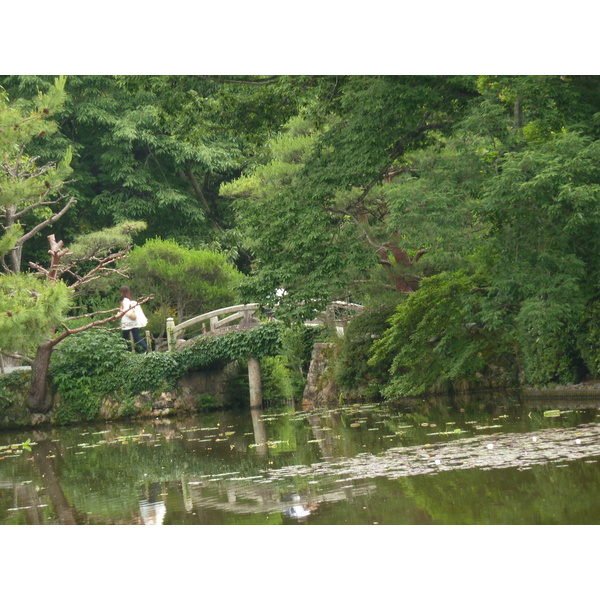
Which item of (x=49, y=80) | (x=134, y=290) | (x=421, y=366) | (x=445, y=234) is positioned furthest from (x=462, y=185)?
(x=134, y=290)

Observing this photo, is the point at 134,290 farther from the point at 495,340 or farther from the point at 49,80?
the point at 495,340

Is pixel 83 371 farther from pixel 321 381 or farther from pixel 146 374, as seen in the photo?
pixel 321 381

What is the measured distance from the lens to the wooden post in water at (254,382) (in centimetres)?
1700

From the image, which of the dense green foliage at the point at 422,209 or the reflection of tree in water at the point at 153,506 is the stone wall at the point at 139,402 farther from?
the reflection of tree in water at the point at 153,506

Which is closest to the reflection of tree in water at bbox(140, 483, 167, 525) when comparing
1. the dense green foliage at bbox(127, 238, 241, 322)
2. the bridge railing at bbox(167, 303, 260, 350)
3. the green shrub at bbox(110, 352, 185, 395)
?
the green shrub at bbox(110, 352, 185, 395)

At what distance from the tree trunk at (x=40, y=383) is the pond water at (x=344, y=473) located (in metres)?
4.64

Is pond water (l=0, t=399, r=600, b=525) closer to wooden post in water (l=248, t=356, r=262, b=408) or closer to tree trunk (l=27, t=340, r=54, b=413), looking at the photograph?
tree trunk (l=27, t=340, r=54, b=413)

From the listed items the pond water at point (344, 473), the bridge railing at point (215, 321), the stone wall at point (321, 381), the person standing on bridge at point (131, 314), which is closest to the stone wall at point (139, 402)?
the bridge railing at point (215, 321)

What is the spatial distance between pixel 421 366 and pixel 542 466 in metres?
5.99

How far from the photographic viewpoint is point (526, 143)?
8.50 meters

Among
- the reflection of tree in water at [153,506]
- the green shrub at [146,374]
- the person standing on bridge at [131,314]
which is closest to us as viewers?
the reflection of tree in water at [153,506]

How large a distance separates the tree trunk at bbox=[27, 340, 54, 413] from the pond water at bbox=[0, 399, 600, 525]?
4638mm

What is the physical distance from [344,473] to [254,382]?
10963mm

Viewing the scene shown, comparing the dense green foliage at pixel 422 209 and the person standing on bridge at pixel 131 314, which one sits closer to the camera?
the dense green foliage at pixel 422 209
